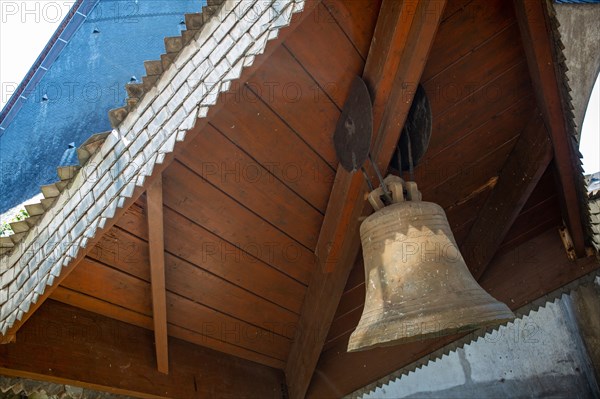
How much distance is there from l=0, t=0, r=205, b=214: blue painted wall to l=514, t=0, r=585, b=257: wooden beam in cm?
415

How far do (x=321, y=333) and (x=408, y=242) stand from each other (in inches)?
50.9

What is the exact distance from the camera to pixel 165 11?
648 cm

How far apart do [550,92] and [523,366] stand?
4015mm

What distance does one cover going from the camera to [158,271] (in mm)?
2754

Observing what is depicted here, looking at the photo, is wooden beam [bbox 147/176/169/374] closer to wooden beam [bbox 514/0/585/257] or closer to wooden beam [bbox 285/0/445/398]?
wooden beam [bbox 285/0/445/398]

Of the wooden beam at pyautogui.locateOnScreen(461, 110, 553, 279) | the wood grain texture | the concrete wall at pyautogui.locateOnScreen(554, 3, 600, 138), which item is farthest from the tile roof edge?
the concrete wall at pyautogui.locateOnScreen(554, 3, 600, 138)

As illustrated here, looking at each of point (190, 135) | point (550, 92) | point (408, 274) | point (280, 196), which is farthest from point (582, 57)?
point (190, 135)

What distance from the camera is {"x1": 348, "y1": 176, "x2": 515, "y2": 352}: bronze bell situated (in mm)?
2234

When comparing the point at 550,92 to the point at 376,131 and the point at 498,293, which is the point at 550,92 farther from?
the point at 498,293

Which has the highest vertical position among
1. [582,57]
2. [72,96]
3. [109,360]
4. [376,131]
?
[582,57]

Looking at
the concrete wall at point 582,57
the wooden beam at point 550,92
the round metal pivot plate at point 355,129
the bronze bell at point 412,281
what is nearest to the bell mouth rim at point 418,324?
the bronze bell at point 412,281

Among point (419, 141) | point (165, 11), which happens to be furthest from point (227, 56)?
point (165, 11)

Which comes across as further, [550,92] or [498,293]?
[498,293]

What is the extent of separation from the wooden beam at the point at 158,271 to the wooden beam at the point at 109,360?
84 millimetres
